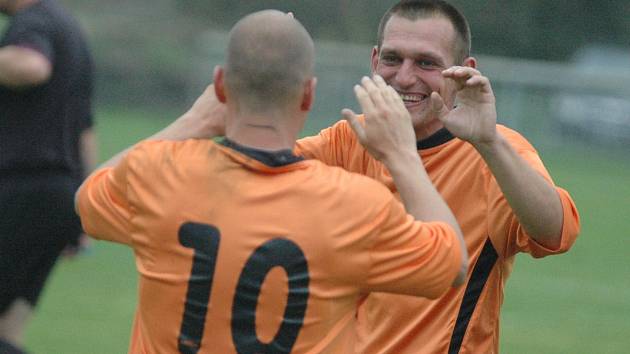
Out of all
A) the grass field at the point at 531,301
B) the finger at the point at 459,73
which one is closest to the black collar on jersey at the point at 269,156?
the finger at the point at 459,73

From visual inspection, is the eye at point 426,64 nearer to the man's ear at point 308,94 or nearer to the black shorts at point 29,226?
the man's ear at point 308,94

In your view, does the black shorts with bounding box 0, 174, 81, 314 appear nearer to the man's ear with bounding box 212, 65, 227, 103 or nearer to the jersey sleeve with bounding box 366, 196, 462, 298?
the man's ear with bounding box 212, 65, 227, 103

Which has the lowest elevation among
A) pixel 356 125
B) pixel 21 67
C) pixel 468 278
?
pixel 468 278

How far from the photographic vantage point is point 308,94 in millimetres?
3262

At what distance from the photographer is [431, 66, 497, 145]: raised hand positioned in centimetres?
381

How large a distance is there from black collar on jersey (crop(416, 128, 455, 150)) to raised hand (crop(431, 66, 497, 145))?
385mm

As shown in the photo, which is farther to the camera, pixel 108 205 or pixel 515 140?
pixel 515 140

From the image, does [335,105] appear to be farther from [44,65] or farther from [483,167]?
[483,167]

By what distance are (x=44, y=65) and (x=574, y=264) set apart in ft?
24.2

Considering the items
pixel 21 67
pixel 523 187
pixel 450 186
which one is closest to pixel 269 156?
pixel 523 187

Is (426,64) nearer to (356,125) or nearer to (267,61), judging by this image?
(356,125)

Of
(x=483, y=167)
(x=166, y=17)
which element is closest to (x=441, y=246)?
(x=483, y=167)

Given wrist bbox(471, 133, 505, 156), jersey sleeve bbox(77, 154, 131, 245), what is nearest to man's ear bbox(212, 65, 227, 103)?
jersey sleeve bbox(77, 154, 131, 245)

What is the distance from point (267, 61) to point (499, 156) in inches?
38.5
